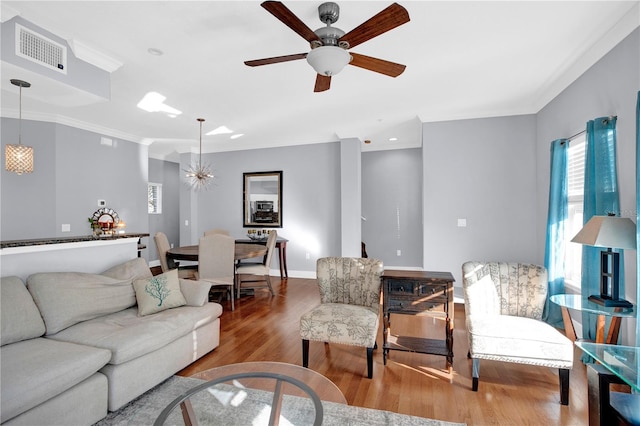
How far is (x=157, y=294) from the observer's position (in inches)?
104

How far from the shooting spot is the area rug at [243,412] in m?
1.40

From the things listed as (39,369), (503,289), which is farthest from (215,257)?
(503,289)

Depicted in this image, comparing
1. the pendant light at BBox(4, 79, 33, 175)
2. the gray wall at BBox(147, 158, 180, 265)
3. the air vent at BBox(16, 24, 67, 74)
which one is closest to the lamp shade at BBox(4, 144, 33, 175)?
the pendant light at BBox(4, 79, 33, 175)

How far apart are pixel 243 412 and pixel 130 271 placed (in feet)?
6.62

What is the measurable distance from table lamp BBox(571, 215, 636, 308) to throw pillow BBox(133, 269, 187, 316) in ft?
10.7

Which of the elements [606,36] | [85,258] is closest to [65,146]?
[85,258]

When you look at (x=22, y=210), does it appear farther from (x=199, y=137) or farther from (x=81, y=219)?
(x=199, y=137)

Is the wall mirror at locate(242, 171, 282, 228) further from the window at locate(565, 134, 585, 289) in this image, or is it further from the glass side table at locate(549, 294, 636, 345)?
the glass side table at locate(549, 294, 636, 345)

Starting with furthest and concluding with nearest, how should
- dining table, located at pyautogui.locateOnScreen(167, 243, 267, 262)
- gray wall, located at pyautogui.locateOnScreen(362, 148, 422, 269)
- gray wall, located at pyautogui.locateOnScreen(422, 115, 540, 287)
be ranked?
gray wall, located at pyautogui.locateOnScreen(362, 148, 422, 269), gray wall, located at pyautogui.locateOnScreen(422, 115, 540, 287), dining table, located at pyautogui.locateOnScreen(167, 243, 267, 262)

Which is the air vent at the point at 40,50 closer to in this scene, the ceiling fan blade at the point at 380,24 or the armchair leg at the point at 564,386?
the ceiling fan blade at the point at 380,24

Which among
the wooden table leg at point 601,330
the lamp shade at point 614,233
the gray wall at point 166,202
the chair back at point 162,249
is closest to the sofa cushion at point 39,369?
the chair back at point 162,249

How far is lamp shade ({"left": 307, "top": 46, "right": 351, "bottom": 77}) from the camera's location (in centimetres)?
200

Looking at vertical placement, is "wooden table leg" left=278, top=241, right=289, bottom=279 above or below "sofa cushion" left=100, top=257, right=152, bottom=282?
below

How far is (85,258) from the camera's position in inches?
107
